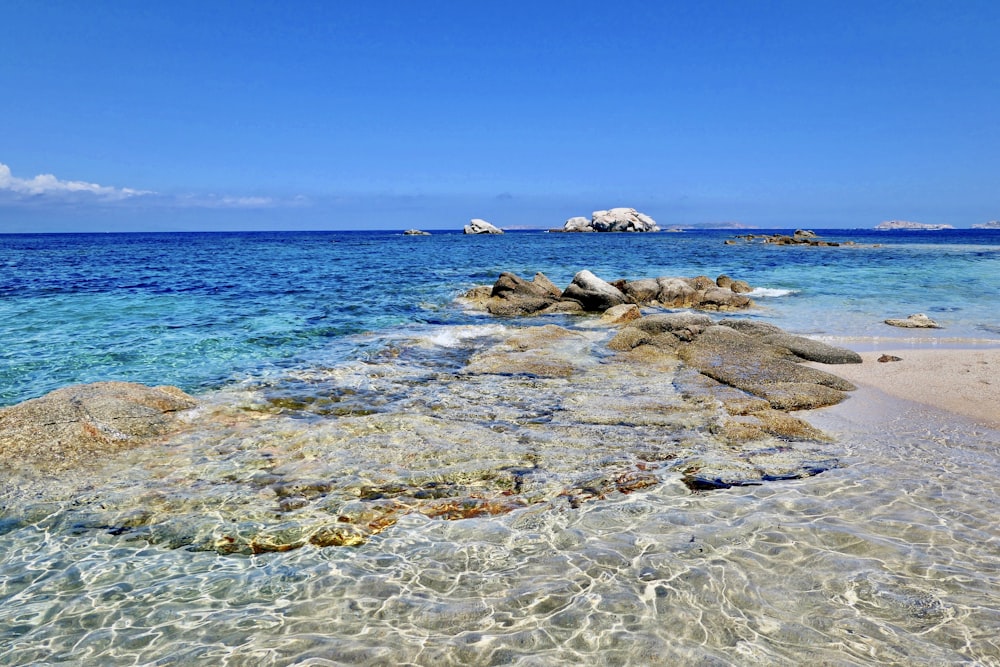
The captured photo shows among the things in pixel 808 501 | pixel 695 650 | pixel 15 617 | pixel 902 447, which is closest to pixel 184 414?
pixel 15 617

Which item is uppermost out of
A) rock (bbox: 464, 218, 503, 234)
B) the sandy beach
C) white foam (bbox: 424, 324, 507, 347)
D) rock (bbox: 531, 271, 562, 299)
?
rock (bbox: 464, 218, 503, 234)

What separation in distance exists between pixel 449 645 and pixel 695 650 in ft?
5.24

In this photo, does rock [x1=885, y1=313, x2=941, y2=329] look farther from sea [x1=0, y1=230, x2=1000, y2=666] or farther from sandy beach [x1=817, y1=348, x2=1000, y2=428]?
sea [x1=0, y1=230, x2=1000, y2=666]

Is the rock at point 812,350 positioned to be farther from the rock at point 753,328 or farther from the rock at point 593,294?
the rock at point 593,294

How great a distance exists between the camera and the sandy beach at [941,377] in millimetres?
8594

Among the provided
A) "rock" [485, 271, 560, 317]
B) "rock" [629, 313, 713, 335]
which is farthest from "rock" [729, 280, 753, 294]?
"rock" [629, 313, 713, 335]

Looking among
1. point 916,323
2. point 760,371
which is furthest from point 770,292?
point 760,371

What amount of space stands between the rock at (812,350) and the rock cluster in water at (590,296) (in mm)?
7519

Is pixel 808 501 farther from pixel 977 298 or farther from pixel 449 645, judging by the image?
pixel 977 298

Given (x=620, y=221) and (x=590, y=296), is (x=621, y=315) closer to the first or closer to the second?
(x=590, y=296)

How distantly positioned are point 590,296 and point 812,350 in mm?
8905

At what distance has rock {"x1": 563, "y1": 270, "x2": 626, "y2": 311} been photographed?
64.8 feet

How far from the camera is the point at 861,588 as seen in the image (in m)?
4.20

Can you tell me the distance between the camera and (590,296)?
65.3 feet
